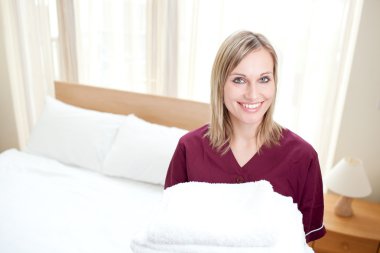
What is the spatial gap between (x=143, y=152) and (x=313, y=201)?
3.52 feet

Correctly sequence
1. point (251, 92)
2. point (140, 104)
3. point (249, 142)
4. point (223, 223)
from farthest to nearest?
1. point (140, 104)
2. point (249, 142)
3. point (251, 92)
4. point (223, 223)

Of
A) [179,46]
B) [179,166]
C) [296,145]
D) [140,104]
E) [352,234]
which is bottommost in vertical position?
[352,234]

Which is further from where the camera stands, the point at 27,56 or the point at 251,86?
the point at 27,56

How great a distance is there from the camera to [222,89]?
0.99 m

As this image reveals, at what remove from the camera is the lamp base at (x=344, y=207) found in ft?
5.73

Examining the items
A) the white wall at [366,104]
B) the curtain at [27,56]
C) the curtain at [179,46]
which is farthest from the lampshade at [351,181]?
the curtain at [27,56]

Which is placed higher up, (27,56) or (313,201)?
(27,56)

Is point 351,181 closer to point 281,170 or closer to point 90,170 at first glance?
point 281,170

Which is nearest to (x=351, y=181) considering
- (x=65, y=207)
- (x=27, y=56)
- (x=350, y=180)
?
(x=350, y=180)

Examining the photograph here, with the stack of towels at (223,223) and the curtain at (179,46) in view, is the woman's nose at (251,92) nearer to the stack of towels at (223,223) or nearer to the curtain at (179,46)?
the stack of towels at (223,223)

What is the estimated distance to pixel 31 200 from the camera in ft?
5.23

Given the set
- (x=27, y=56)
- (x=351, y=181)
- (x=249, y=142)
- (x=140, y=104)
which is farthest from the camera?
(x=27, y=56)

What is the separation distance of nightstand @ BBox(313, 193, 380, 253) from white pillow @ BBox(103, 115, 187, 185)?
93cm

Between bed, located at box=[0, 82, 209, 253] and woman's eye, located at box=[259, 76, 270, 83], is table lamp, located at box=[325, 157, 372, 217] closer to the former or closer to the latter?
bed, located at box=[0, 82, 209, 253]
